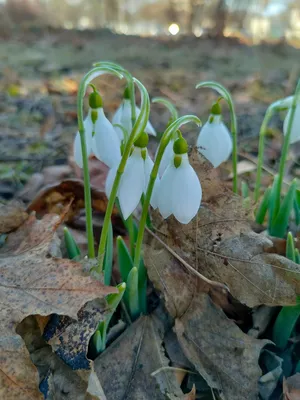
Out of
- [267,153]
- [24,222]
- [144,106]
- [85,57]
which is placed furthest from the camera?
[85,57]

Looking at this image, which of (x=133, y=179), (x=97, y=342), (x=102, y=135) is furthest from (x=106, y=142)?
(x=97, y=342)

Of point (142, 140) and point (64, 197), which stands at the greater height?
point (142, 140)

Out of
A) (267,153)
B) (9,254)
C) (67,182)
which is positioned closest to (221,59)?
(267,153)

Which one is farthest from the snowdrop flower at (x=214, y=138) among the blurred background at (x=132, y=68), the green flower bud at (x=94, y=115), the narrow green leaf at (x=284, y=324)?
the blurred background at (x=132, y=68)

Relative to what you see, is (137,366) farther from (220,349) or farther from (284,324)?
(284,324)

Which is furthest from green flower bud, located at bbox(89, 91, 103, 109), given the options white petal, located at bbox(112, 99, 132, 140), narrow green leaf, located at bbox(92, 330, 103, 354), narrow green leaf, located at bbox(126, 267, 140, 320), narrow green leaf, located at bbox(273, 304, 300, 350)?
narrow green leaf, located at bbox(273, 304, 300, 350)

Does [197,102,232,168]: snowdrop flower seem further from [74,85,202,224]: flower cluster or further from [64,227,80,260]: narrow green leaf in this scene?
[64,227,80,260]: narrow green leaf

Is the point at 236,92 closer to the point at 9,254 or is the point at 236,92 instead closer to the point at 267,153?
the point at 267,153
